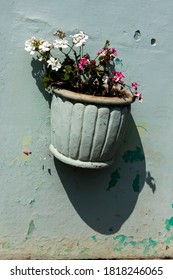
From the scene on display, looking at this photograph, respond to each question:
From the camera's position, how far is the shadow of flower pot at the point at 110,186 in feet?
10.8

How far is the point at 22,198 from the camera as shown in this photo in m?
3.24

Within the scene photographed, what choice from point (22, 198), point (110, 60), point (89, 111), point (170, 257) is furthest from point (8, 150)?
point (170, 257)

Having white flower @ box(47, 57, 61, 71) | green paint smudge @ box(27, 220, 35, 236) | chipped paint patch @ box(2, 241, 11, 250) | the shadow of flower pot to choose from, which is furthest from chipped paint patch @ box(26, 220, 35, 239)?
white flower @ box(47, 57, 61, 71)

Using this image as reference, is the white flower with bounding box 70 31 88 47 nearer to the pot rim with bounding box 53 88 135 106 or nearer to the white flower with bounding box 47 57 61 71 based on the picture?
the white flower with bounding box 47 57 61 71

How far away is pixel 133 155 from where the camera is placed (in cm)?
332

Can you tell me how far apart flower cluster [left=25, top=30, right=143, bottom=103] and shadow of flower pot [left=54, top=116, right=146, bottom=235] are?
1.14 feet

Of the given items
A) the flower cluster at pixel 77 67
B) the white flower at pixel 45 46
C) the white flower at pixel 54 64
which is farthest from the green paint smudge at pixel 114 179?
the white flower at pixel 45 46

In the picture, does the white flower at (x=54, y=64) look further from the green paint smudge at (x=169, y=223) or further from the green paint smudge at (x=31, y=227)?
the green paint smudge at (x=169, y=223)

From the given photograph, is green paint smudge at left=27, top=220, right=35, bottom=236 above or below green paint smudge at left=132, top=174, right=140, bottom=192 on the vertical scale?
below

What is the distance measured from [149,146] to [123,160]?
0.64ft

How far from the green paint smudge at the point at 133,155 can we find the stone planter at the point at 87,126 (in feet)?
1.08

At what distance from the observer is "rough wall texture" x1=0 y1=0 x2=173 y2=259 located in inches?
119

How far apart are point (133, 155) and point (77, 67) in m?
0.73

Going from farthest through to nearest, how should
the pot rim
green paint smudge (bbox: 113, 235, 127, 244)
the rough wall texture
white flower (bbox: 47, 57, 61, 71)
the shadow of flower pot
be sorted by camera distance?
green paint smudge (bbox: 113, 235, 127, 244) < the shadow of flower pot < the rough wall texture < white flower (bbox: 47, 57, 61, 71) < the pot rim
